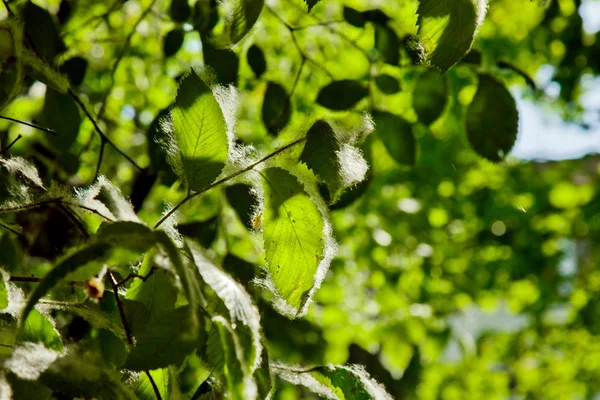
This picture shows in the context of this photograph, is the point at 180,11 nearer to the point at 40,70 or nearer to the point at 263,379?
the point at 40,70

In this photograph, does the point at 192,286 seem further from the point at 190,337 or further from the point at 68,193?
the point at 68,193

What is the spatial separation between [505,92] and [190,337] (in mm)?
638

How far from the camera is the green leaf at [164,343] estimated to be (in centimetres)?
42

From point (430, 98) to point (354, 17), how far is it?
20cm

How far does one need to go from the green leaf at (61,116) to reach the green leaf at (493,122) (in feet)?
1.81

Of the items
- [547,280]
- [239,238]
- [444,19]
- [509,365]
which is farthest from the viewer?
[509,365]

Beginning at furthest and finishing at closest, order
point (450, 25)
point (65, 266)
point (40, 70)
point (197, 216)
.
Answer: point (197, 216) < point (40, 70) < point (450, 25) < point (65, 266)

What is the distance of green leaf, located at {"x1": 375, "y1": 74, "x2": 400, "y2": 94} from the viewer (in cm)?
109

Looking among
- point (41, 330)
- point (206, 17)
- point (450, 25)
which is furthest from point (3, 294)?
point (206, 17)

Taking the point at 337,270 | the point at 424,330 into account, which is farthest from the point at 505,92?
the point at 337,270

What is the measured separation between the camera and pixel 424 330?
2346 millimetres

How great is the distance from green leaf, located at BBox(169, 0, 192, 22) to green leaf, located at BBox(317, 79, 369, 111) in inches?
13.9

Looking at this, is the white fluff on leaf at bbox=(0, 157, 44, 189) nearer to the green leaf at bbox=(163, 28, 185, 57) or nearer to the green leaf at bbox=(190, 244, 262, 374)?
the green leaf at bbox=(190, 244, 262, 374)

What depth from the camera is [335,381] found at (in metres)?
0.58
